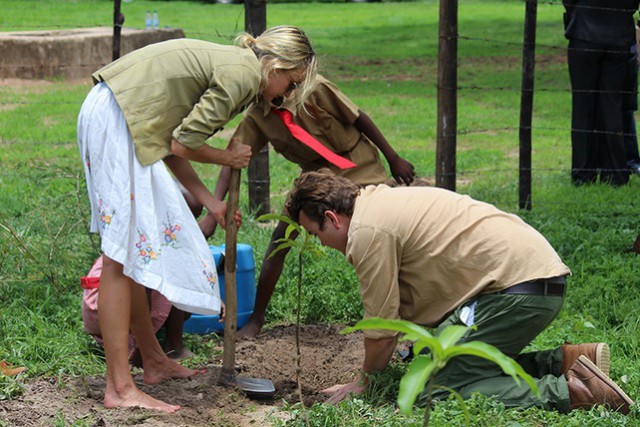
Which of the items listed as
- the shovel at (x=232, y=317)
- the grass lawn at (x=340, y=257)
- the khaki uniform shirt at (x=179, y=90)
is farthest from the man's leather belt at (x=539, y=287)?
the khaki uniform shirt at (x=179, y=90)

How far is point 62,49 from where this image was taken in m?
12.6

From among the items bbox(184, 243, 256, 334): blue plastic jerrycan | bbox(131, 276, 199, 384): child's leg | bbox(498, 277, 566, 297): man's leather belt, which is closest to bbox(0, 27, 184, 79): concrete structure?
bbox(184, 243, 256, 334): blue plastic jerrycan

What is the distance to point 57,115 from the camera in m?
10.9

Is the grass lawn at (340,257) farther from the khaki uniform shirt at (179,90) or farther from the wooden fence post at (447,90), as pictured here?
the khaki uniform shirt at (179,90)

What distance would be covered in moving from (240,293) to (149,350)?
95cm

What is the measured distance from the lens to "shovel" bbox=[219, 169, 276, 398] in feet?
13.9

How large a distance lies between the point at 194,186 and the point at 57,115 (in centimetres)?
719

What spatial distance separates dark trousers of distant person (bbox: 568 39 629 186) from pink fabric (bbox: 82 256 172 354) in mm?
4401

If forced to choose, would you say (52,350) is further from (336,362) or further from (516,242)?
(516,242)

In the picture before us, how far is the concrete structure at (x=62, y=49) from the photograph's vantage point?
441 inches

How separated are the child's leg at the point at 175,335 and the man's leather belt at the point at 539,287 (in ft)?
5.40

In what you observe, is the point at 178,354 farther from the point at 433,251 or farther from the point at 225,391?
the point at 433,251

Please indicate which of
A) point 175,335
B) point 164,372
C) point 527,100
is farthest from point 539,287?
point 527,100

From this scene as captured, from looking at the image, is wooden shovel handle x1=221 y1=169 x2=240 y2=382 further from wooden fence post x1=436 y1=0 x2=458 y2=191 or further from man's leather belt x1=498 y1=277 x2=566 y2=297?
wooden fence post x1=436 y1=0 x2=458 y2=191
